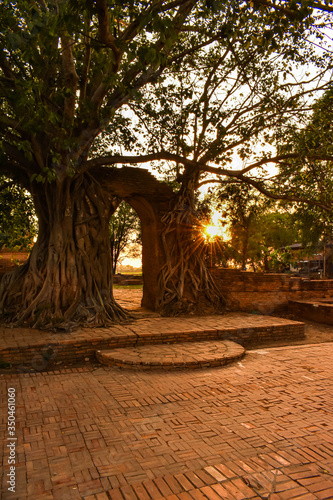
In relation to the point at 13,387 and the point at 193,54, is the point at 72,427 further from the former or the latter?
A: the point at 193,54

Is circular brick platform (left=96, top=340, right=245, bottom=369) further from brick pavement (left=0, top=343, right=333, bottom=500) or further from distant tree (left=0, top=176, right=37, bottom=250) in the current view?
distant tree (left=0, top=176, right=37, bottom=250)

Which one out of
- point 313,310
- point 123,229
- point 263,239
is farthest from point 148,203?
point 263,239

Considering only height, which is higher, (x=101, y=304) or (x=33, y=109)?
(x=33, y=109)

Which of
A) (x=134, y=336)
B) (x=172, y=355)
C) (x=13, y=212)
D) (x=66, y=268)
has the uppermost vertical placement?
(x=13, y=212)

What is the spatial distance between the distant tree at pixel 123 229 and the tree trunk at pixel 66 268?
17.4 m

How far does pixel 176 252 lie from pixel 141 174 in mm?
2099

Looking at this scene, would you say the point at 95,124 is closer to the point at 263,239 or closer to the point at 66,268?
the point at 66,268

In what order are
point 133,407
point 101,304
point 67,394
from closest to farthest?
point 133,407 → point 67,394 → point 101,304

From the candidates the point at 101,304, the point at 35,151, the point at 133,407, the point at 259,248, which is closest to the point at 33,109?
the point at 35,151

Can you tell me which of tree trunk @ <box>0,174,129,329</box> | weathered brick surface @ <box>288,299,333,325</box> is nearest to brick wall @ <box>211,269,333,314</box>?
weathered brick surface @ <box>288,299,333,325</box>

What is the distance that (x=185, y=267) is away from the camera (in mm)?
9641

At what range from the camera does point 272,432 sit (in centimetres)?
357

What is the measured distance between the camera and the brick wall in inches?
404

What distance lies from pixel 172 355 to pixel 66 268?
295 cm
